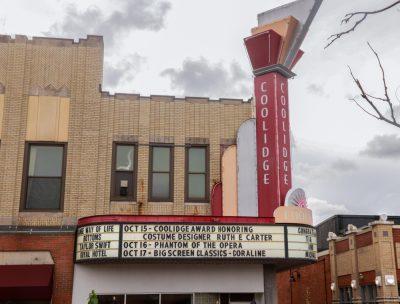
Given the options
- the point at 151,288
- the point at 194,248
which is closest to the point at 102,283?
the point at 151,288

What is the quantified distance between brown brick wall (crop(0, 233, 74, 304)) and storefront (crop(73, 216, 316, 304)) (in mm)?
295

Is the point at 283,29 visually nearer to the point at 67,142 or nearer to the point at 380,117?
the point at 67,142

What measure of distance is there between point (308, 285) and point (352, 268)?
30.3ft

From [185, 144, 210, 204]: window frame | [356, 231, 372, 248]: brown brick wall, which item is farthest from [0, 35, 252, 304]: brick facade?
[356, 231, 372, 248]: brown brick wall

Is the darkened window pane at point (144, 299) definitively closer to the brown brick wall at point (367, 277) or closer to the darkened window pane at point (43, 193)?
the darkened window pane at point (43, 193)

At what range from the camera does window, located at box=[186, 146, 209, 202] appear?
1978cm

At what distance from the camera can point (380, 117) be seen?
14.8ft

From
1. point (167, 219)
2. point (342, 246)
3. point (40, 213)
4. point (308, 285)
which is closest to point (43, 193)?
point (40, 213)

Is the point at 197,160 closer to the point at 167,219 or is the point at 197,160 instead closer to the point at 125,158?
the point at 125,158

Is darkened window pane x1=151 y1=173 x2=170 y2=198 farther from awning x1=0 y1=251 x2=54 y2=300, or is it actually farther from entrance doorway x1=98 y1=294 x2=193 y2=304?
awning x1=0 y1=251 x2=54 y2=300

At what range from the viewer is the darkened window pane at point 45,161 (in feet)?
62.4

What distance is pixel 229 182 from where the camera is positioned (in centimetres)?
1981

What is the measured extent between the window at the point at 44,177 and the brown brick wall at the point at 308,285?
2000 cm

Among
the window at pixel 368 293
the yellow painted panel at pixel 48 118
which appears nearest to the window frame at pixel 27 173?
the yellow painted panel at pixel 48 118
